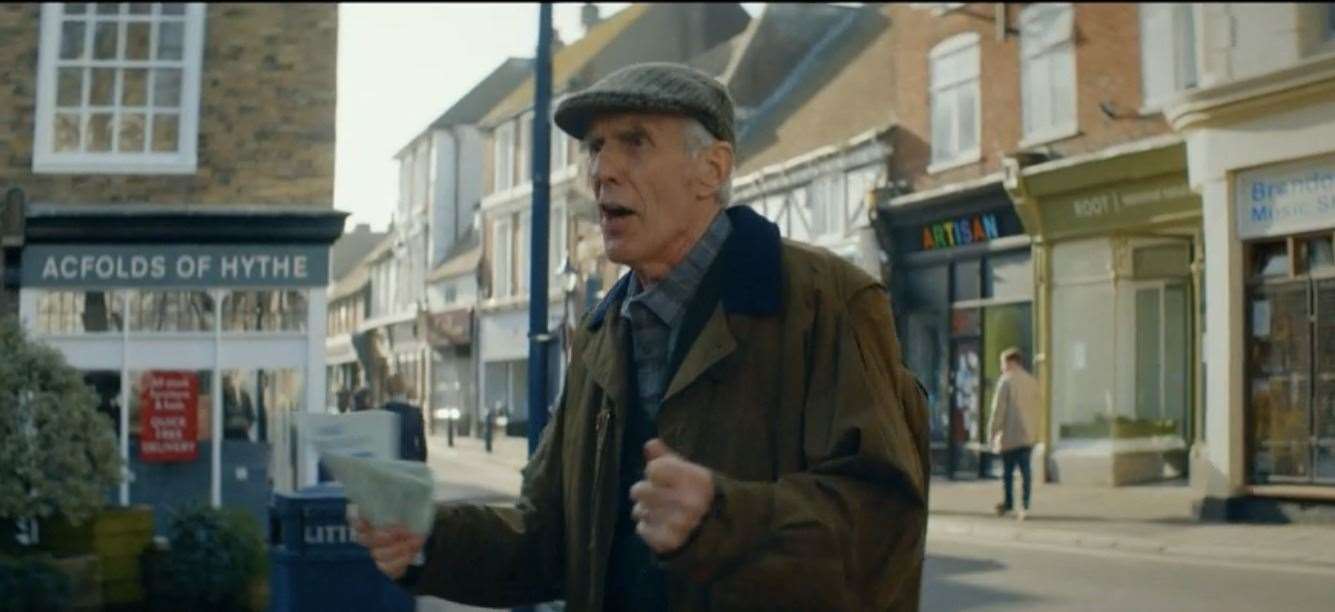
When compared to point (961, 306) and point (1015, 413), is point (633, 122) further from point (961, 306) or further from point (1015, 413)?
point (961, 306)

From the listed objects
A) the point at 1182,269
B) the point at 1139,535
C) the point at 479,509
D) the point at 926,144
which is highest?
the point at 926,144

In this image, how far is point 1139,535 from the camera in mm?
13516

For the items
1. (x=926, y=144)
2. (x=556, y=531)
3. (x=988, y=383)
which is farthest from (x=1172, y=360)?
(x=556, y=531)

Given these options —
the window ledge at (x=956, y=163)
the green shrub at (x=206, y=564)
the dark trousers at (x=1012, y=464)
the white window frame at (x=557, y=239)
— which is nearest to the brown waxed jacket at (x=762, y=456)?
the green shrub at (x=206, y=564)

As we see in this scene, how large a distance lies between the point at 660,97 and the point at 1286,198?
1336cm

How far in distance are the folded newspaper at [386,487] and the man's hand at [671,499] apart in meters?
0.38

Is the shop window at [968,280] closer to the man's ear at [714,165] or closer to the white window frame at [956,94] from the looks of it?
the white window frame at [956,94]

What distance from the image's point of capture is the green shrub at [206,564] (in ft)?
31.2

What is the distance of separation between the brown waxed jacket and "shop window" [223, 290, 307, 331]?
1293cm

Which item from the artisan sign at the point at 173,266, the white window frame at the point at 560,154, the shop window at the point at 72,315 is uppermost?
the white window frame at the point at 560,154

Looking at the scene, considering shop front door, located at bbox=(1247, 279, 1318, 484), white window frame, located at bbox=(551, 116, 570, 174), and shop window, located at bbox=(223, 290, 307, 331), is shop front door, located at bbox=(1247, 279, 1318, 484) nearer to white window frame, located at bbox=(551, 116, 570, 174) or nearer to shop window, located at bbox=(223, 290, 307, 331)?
shop window, located at bbox=(223, 290, 307, 331)

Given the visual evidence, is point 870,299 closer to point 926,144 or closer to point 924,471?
point 924,471

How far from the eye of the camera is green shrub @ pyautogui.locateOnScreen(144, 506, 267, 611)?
31.2ft

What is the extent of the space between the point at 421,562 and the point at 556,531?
265 millimetres
